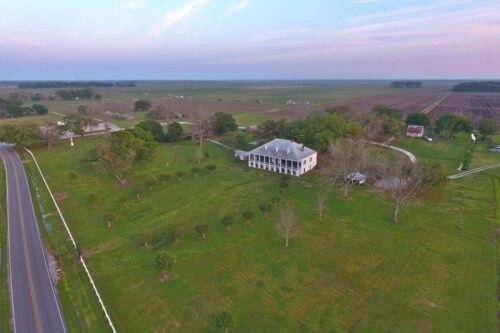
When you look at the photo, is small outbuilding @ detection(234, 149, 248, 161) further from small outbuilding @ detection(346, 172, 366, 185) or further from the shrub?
the shrub

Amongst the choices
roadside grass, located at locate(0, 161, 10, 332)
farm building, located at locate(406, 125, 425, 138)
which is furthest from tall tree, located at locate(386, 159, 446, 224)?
farm building, located at locate(406, 125, 425, 138)

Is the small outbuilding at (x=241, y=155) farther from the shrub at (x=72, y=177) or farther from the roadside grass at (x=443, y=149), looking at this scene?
the roadside grass at (x=443, y=149)

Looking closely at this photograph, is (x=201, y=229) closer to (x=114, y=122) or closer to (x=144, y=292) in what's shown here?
(x=144, y=292)

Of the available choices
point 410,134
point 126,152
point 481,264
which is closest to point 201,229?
point 126,152


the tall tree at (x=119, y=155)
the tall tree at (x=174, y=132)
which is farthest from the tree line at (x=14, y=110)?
the tall tree at (x=119, y=155)

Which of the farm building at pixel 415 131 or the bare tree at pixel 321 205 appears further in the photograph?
the farm building at pixel 415 131

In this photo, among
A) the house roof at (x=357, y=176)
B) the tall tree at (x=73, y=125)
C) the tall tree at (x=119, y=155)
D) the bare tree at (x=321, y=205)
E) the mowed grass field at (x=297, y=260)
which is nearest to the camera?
the mowed grass field at (x=297, y=260)
